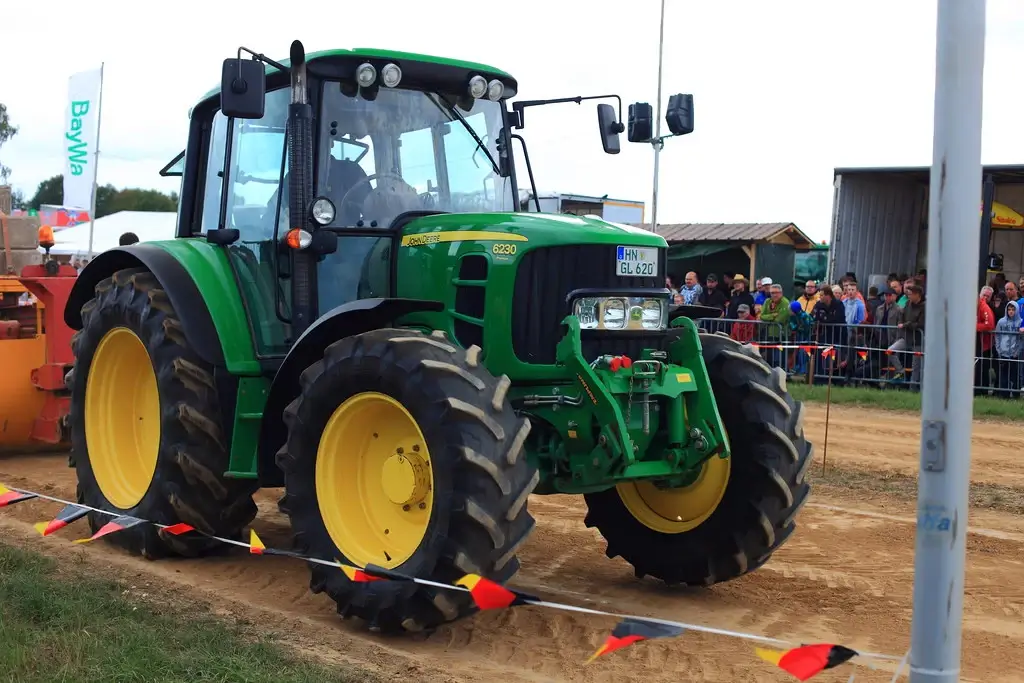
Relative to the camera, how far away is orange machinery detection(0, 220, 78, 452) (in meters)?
8.87

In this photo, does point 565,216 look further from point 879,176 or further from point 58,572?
point 879,176

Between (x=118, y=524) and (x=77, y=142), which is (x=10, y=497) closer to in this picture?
(x=118, y=524)

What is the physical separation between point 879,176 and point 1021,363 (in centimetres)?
595

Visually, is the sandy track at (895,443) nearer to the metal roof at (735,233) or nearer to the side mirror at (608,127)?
the side mirror at (608,127)

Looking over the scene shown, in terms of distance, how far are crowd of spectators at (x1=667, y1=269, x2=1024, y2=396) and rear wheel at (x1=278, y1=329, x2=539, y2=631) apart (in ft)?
32.2

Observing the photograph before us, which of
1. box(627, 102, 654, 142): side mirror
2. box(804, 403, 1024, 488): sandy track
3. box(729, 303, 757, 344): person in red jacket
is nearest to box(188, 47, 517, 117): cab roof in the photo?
box(627, 102, 654, 142): side mirror

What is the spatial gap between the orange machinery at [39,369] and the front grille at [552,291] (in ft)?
15.4

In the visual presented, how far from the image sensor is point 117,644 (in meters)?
4.64

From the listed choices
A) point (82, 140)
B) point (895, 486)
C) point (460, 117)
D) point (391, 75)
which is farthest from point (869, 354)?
point (82, 140)

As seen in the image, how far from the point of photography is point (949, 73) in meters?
3.16

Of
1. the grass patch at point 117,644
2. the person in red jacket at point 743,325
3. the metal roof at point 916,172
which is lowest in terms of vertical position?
the grass patch at point 117,644

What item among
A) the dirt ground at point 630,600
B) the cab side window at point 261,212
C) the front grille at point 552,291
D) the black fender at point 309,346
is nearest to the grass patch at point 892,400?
the dirt ground at point 630,600

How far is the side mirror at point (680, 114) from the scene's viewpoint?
675cm

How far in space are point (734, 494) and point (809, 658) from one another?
1807mm
